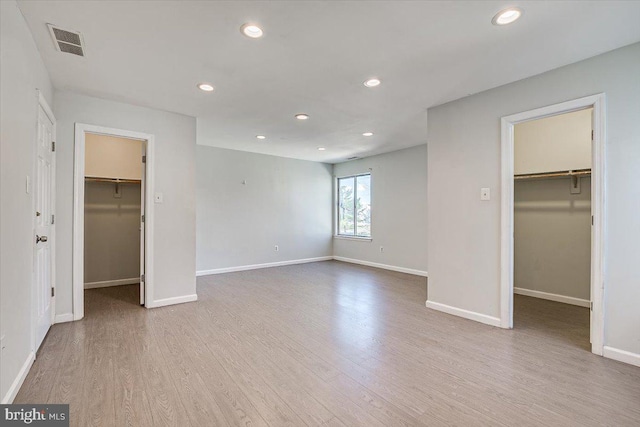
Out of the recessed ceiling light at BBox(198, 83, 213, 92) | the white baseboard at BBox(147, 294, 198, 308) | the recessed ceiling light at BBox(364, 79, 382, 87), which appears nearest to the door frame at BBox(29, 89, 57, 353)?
the white baseboard at BBox(147, 294, 198, 308)

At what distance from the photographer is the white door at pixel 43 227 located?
8.34 ft

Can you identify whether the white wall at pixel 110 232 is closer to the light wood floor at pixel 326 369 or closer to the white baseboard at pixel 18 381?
the light wood floor at pixel 326 369

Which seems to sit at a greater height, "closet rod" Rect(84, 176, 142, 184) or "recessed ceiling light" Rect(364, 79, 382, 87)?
"recessed ceiling light" Rect(364, 79, 382, 87)

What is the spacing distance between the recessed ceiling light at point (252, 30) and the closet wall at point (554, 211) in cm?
400

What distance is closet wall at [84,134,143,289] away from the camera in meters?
4.72

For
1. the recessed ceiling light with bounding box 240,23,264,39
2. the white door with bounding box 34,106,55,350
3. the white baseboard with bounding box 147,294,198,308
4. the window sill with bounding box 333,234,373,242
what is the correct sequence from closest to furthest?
the recessed ceiling light with bounding box 240,23,264,39 → the white door with bounding box 34,106,55,350 → the white baseboard with bounding box 147,294,198,308 → the window sill with bounding box 333,234,373,242

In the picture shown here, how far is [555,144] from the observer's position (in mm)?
4055

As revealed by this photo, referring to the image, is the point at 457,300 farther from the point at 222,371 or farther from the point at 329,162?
the point at 329,162

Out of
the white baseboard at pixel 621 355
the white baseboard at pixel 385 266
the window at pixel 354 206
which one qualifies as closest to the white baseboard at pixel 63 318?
the white baseboard at pixel 621 355

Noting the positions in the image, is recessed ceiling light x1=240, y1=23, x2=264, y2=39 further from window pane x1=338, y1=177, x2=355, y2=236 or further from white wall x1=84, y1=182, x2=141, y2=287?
window pane x1=338, y1=177, x2=355, y2=236

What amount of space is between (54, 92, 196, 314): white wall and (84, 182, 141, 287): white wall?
1.75 metres

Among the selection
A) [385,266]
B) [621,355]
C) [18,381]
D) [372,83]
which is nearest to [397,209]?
[385,266]

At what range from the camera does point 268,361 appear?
7.84ft

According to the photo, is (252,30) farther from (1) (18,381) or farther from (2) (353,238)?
(2) (353,238)
